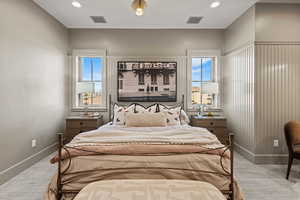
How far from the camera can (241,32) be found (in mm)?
4176

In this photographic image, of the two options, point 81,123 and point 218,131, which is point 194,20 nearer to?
point 218,131

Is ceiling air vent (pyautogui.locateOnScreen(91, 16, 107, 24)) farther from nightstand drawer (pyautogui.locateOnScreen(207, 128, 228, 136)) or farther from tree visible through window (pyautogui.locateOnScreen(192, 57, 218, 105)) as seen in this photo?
nightstand drawer (pyautogui.locateOnScreen(207, 128, 228, 136))

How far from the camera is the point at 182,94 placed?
498 cm

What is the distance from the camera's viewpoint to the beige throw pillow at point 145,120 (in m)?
3.56

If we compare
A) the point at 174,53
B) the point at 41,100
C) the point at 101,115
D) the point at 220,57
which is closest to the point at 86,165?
the point at 41,100

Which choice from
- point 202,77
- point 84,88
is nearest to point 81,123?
point 84,88

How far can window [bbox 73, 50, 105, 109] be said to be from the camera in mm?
4984

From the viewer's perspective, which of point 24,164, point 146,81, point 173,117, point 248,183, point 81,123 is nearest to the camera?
point 248,183

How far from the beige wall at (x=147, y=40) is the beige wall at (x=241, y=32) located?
0.36m

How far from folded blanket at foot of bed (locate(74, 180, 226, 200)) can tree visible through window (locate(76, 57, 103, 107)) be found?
3.59 meters

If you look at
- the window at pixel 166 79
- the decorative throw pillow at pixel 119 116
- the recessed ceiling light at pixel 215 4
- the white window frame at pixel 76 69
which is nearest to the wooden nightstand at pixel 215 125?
the window at pixel 166 79

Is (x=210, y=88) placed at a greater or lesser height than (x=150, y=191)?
greater

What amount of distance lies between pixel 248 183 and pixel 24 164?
3641mm

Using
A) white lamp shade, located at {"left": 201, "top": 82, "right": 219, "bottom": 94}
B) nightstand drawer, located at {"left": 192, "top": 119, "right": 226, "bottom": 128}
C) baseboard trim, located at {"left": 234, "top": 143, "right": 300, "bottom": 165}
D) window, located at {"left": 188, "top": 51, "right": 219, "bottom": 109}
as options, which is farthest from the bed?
window, located at {"left": 188, "top": 51, "right": 219, "bottom": 109}
